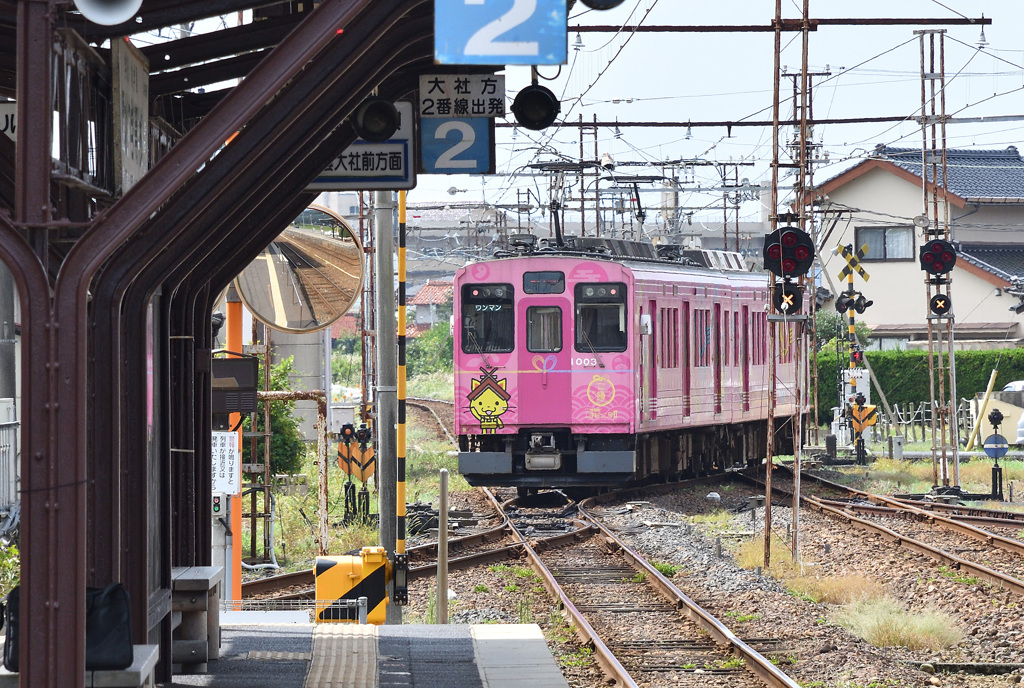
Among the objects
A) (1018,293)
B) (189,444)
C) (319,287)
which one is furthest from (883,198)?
(189,444)

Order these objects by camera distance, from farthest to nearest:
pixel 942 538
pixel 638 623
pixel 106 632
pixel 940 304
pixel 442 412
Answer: pixel 442 412
pixel 940 304
pixel 942 538
pixel 638 623
pixel 106 632

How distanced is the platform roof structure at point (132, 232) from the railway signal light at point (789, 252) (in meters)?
7.21

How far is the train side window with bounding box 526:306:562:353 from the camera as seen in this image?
56.5ft

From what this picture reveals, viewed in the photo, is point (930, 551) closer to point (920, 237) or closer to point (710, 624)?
point (710, 624)

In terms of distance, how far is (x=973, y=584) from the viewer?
1226cm

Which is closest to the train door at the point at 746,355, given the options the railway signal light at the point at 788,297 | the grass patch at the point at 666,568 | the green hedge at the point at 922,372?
the railway signal light at the point at 788,297

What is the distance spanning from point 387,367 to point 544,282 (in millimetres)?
7609

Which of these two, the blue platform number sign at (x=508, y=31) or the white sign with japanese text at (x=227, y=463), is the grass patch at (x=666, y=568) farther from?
the blue platform number sign at (x=508, y=31)

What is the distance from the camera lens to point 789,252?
Result: 1337 centimetres

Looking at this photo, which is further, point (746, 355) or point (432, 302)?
point (432, 302)

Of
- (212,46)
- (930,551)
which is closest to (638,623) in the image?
(930,551)

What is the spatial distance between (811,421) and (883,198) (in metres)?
12.3

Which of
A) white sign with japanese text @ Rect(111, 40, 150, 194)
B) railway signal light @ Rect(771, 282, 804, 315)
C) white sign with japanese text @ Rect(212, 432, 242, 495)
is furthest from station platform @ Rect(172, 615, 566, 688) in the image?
railway signal light @ Rect(771, 282, 804, 315)

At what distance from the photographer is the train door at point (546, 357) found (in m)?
17.2
